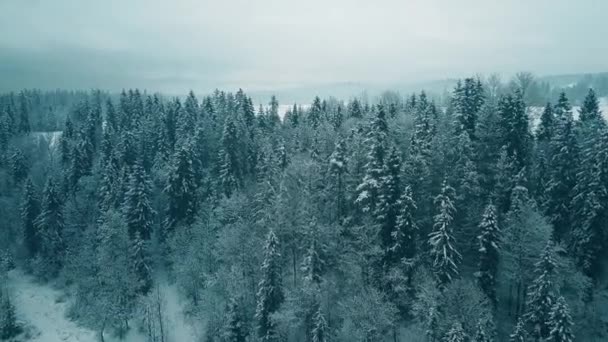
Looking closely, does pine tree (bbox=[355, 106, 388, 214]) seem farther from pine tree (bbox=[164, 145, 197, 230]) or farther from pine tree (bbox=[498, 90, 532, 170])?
pine tree (bbox=[164, 145, 197, 230])

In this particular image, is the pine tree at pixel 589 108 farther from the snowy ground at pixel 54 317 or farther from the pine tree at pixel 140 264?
the pine tree at pixel 140 264

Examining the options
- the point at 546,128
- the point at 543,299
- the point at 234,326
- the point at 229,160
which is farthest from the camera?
the point at 229,160

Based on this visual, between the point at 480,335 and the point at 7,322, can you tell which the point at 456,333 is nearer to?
the point at 480,335

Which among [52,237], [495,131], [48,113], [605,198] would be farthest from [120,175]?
[48,113]

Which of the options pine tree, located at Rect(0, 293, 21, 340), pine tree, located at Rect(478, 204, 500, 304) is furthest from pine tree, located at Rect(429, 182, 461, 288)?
pine tree, located at Rect(0, 293, 21, 340)

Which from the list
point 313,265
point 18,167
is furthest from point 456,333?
point 18,167

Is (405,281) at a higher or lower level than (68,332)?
higher

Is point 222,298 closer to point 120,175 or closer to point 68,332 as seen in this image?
point 68,332
